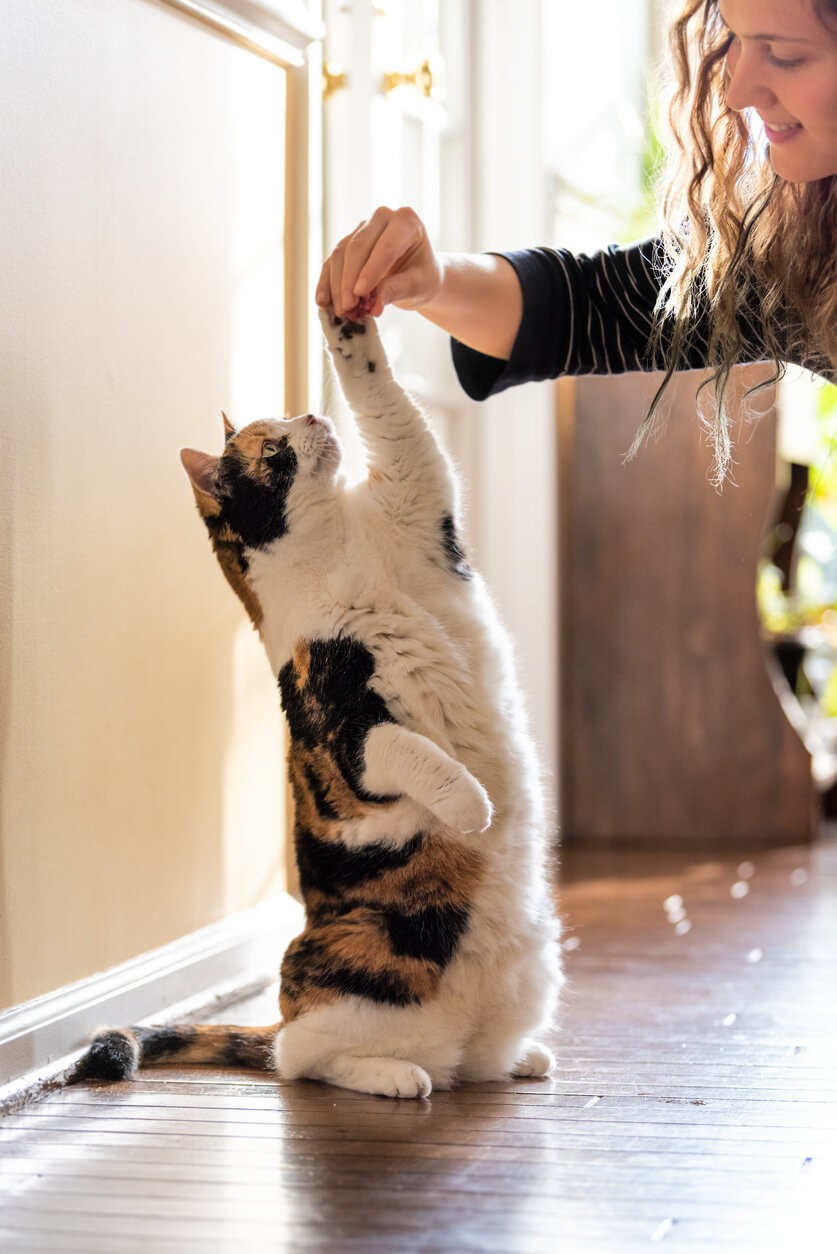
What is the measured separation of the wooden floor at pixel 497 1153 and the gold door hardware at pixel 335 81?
1.53m

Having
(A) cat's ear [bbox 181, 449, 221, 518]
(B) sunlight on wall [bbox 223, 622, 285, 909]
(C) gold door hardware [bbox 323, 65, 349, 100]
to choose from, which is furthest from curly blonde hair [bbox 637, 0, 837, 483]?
(C) gold door hardware [bbox 323, 65, 349, 100]

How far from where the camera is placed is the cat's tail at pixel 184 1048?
5.41 feet

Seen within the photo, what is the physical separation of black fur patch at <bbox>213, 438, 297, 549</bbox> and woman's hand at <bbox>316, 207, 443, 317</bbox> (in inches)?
7.1

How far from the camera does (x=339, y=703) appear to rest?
1.52 meters

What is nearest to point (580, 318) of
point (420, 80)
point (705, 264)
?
point (705, 264)

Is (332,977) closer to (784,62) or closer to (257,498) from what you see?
(257,498)

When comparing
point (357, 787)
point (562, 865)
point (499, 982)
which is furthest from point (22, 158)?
point (562, 865)

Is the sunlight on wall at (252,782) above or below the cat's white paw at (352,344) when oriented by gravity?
below

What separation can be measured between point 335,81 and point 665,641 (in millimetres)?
1731

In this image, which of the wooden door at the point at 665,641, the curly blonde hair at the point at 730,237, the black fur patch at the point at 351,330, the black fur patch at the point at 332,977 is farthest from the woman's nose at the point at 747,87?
the wooden door at the point at 665,641

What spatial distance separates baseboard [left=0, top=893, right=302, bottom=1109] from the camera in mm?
1595

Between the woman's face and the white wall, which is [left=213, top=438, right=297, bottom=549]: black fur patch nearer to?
the white wall

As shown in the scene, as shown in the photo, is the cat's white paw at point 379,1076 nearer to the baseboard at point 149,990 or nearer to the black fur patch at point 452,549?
the baseboard at point 149,990

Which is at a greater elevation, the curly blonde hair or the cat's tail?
the curly blonde hair
